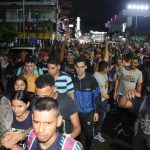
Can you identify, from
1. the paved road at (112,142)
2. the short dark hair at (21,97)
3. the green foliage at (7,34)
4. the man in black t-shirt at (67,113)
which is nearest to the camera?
the short dark hair at (21,97)

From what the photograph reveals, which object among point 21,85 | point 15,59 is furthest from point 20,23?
point 21,85

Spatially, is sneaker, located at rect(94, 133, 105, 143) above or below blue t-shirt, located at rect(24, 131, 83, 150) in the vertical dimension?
below

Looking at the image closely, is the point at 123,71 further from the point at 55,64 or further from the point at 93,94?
the point at 55,64

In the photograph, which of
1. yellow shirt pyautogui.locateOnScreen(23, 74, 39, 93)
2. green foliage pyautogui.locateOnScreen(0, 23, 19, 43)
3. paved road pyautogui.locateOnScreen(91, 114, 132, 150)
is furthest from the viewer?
green foliage pyautogui.locateOnScreen(0, 23, 19, 43)

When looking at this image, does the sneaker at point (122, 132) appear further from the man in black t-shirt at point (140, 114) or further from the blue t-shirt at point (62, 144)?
the blue t-shirt at point (62, 144)

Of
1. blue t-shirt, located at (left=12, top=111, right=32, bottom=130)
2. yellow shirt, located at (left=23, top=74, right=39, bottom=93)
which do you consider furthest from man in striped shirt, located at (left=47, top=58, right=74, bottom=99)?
blue t-shirt, located at (left=12, top=111, right=32, bottom=130)

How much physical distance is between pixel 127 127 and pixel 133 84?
1456 millimetres

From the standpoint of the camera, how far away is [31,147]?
3.10 m

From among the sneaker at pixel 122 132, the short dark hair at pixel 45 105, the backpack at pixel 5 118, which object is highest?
the short dark hair at pixel 45 105

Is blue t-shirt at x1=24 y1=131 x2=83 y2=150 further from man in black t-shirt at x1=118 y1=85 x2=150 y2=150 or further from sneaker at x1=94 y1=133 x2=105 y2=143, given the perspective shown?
sneaker at x1=94 y1=133 x2=105 y2=143

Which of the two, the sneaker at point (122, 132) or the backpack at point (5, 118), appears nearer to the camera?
the backpack at point (5, 118)

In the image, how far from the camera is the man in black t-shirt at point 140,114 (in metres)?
4.33

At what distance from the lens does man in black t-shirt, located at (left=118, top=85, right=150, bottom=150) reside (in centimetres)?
433

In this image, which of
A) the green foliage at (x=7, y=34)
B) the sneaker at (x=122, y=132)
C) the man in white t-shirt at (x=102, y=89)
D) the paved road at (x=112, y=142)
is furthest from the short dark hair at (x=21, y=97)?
the green foliage at (x=7, y=34)
